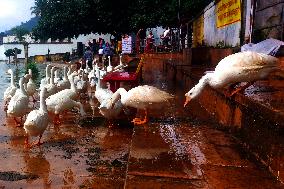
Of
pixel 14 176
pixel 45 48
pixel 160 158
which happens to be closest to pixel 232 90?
pixel 160 158

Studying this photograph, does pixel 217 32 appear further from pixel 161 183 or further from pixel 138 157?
pixel 161 183

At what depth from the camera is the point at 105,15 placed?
29.7 metres

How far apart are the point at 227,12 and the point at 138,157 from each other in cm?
907

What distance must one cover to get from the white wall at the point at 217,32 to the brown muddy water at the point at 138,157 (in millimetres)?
4267

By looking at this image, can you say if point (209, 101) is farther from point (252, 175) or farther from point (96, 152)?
point (252, 175)

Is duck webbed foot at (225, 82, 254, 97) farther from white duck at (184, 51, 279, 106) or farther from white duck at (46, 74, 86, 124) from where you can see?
white duck at (46, 74, 86, 124)

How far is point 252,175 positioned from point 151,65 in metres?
16.7

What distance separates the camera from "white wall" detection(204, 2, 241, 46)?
1090 centimetres

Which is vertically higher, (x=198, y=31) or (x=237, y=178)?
(x=198, y=31)

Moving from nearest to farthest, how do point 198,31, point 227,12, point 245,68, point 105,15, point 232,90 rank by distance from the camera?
point 245,68 → point 232,90 → point 227,12 → point 198,31 → point 105,15

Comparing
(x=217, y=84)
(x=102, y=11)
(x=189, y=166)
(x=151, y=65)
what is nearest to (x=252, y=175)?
(x=189, y=166)

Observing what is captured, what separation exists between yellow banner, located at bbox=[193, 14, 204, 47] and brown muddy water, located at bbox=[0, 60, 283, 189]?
10972 millimetres

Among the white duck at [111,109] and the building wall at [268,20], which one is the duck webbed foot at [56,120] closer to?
the white duck at [111,109]

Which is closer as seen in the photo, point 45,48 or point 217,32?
point 217,32
